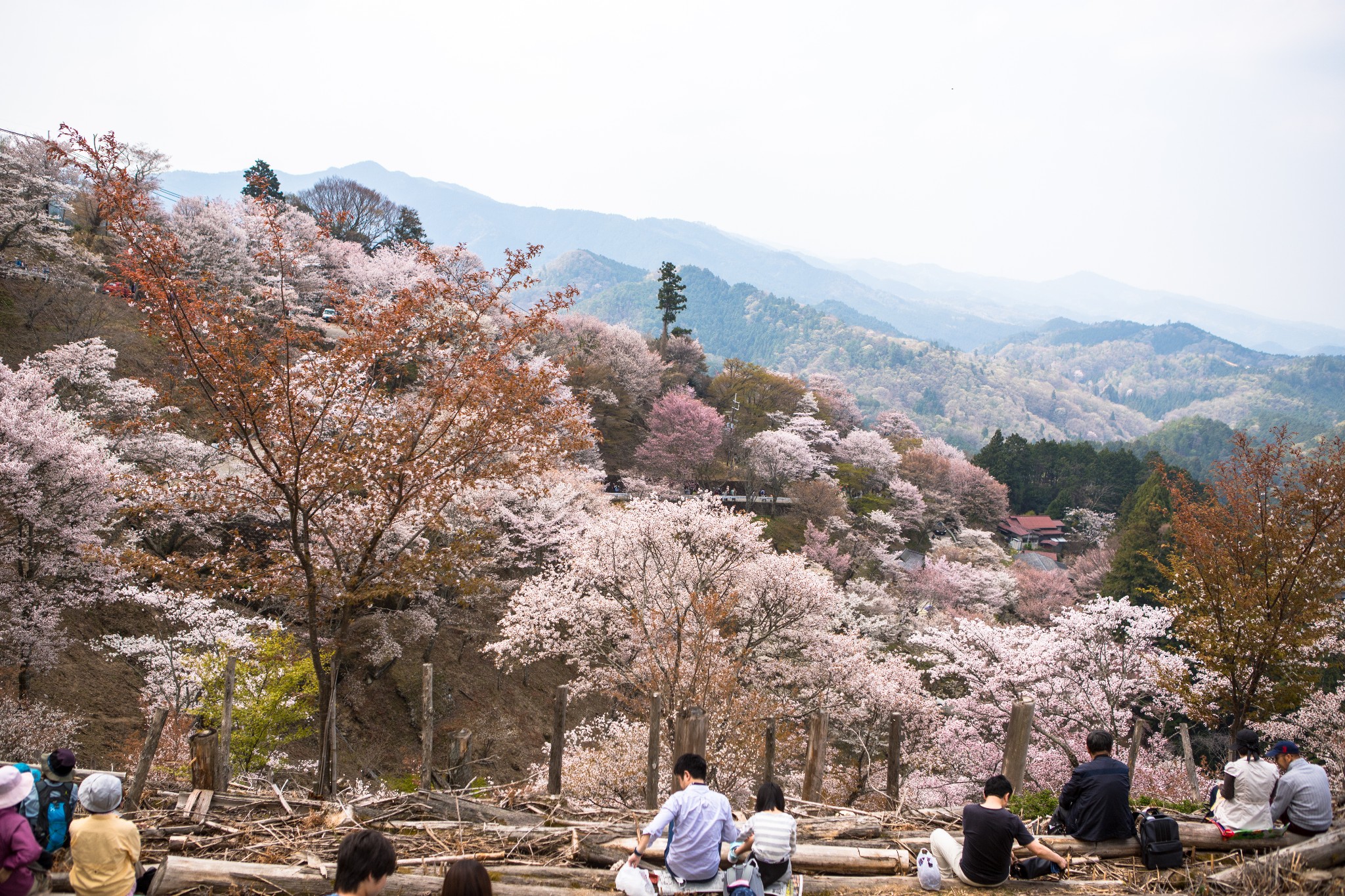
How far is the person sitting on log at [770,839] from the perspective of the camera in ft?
16.8

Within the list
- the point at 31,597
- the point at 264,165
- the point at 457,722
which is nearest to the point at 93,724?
the point at 31,597

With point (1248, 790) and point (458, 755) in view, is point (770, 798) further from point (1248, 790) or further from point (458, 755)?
point (1248, 790)

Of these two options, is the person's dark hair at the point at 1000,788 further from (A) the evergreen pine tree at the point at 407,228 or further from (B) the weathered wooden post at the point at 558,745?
(A) the evergreen pine tree at the point at 407,228

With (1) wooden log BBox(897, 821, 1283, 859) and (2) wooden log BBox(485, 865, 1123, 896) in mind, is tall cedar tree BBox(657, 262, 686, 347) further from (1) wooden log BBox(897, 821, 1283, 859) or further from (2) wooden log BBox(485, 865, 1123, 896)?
(2) wooden log BBox(485, 865, 1123, 896)

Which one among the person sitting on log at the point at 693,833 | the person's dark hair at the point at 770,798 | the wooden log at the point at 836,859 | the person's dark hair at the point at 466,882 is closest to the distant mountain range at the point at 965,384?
the wooden log at the point at 836,859

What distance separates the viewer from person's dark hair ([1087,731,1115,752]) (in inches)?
228

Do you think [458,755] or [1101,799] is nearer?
[1101,799]

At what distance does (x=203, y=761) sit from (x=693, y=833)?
4995mm

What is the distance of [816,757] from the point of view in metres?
7.84

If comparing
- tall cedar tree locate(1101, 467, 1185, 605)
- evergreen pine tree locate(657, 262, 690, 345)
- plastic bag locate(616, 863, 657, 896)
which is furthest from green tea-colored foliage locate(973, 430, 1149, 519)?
plastic bag locate(616, 863, 657, 896)

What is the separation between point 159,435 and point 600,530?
13.1 meters

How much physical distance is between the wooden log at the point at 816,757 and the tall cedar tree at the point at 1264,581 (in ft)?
29.4

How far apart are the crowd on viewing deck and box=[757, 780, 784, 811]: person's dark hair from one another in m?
0.01

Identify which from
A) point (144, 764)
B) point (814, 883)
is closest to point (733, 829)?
point (814, 883)
